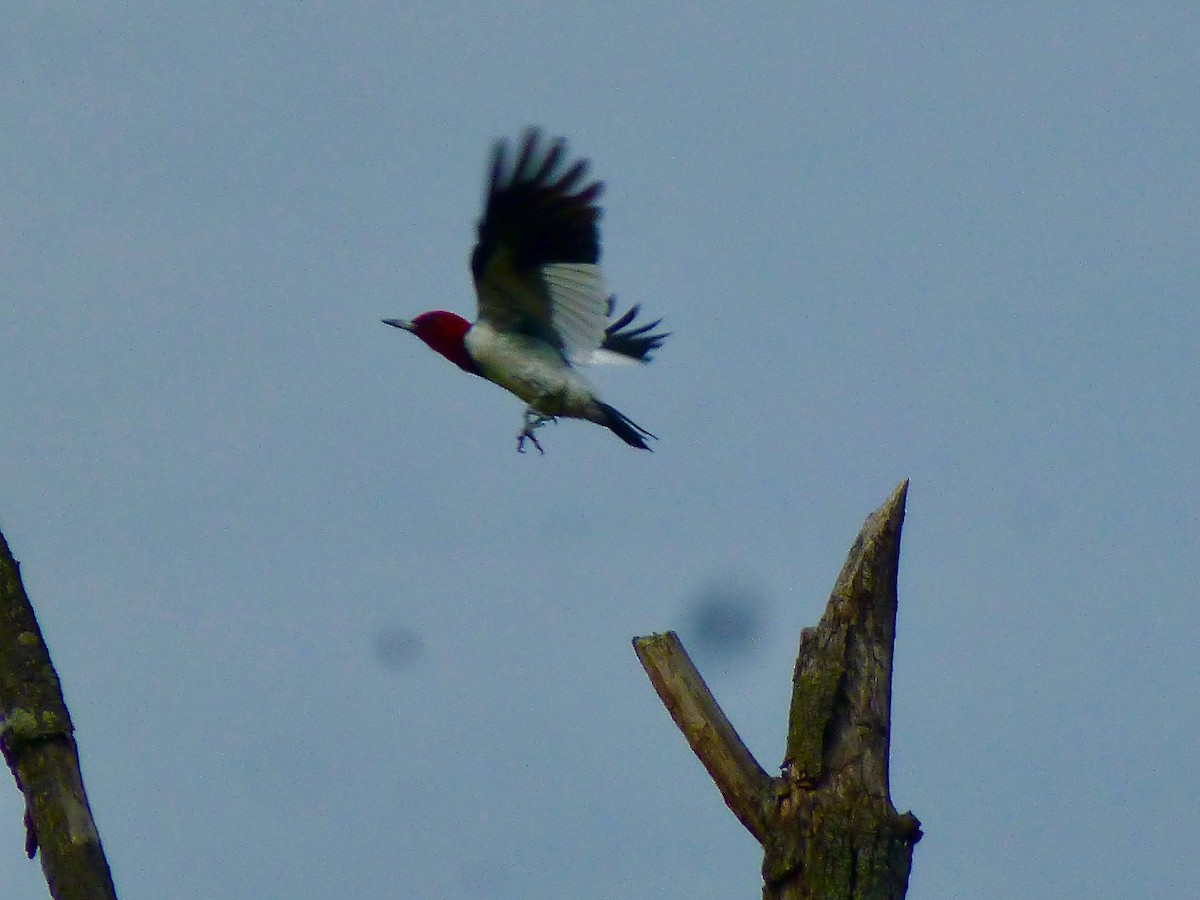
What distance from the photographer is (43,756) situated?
4.54 metres

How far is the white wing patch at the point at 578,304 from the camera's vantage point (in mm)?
8531

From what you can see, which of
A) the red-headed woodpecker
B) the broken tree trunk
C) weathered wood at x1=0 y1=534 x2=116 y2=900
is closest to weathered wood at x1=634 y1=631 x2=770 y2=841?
the broken tree trunk

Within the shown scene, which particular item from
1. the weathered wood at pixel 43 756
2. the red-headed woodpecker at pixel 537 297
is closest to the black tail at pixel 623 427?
the red-headed woodpecker at pixel 537 297

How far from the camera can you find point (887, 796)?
5074mm

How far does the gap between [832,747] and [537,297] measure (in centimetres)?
410

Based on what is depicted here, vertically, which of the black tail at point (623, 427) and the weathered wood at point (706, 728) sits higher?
the black tail at point (623, 427)

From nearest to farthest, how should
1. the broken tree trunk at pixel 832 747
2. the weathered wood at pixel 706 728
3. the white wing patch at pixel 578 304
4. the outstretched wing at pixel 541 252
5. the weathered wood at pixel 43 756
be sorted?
the weathered wood at pixel 43 756 → the broken tree trunk at pixel 832 747 → the weathered wood at pixel 706 728 → the outstretched wing at pixel 541 252 → the white wing patch at pixel 578 304

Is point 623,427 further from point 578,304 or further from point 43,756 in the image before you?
point 43,756

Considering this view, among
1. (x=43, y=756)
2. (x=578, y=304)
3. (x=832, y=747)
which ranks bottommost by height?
(x=832, y=747)

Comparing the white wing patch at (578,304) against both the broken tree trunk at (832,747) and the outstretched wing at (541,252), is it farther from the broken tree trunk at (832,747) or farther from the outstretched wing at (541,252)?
the broken tree trunk at (832,747)

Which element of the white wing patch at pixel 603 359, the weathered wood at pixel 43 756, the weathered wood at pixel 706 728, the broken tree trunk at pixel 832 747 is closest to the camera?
the weathered wood at pixel 43 756

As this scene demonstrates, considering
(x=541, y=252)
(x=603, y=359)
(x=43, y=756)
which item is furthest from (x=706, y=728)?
(x=603, y=359)

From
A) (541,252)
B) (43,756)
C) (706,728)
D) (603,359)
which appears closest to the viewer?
(43,756)

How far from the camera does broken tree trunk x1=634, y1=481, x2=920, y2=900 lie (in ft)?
16.2
